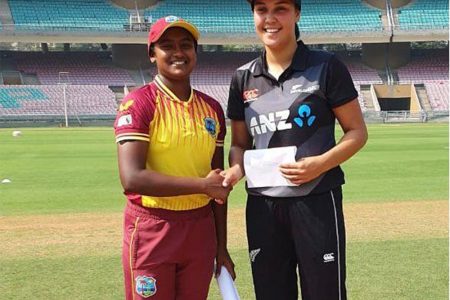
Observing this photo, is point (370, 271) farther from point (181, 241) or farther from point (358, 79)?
point (358, 79)

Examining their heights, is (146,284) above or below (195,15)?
below

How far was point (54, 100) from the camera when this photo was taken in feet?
126

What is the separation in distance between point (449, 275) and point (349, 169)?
8.20 metres

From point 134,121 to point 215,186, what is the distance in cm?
52

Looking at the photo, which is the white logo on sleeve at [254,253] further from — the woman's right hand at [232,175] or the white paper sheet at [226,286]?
the woman's right hand at [232,175]

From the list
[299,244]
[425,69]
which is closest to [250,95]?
[299,244]

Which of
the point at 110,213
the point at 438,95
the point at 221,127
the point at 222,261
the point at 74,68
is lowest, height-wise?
the point at 110,213

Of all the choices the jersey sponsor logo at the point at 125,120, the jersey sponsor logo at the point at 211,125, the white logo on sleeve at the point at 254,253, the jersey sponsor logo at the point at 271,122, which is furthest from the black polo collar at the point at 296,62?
the white logo on sleeve at the point at 254,253

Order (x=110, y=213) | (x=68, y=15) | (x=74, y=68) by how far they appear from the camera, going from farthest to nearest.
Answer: (x=74, y=68)
(x=68, y=15)
(x=110, y=213)

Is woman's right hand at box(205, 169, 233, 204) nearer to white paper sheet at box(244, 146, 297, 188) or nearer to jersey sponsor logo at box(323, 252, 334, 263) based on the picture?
white paper sheet at box(244, 146, 297, 188)

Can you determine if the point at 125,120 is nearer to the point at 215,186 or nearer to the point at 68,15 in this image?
the point at 215,186

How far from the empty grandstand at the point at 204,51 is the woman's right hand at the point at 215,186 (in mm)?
34701

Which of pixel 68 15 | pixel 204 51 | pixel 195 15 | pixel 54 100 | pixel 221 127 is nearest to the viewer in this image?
pixel 221 127

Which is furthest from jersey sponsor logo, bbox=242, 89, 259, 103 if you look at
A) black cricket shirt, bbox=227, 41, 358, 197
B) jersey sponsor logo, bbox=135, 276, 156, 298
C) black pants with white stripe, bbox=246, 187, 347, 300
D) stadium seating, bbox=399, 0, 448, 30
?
stadium seating, bbox=399, 0, 448, 30
